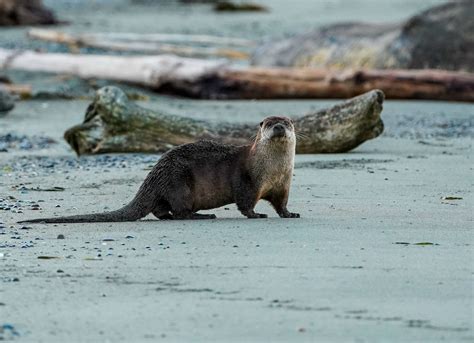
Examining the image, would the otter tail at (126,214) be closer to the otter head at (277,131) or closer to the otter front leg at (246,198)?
the otter front leg at (246,198)

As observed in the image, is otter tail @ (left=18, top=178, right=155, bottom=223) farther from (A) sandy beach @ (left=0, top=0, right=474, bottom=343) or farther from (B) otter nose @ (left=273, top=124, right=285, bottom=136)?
(B) otter nose @ (left=273, top=124, right=285, bottom=136)

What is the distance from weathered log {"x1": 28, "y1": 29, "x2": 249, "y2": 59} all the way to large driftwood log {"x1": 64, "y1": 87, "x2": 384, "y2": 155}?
31.2 feet

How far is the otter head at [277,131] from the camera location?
7.95 m

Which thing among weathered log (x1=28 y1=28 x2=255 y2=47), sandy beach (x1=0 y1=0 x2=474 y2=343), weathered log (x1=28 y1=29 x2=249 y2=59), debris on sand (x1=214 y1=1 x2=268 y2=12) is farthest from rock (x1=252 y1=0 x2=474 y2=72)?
debris on sand (x1=214 y1=1 x2=268 y2=12)

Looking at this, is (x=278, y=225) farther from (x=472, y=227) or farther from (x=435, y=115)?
(x=435, y=115)

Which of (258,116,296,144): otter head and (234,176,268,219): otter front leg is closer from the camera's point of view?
(258,116,296,144): otter head

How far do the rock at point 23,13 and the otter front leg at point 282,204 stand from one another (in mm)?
17818

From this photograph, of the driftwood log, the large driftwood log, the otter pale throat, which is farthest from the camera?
the driftwood log

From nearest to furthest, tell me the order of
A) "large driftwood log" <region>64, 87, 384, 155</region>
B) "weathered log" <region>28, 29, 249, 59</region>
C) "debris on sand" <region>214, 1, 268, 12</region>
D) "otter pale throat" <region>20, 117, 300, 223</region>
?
"otter pale throat" <region>20, 117, 300, 223</region> < "large driftwood log" <region>64, 87, 384, 155</region> < "weathered log" <region>28, 29, 249, 59</region> < "debris on sand" <region>214, 1, 268, 12</region>

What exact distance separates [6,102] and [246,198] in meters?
7.78

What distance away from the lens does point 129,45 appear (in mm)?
22375

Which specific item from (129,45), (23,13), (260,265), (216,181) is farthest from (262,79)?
(260,265)

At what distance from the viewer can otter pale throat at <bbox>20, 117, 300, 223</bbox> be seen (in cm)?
811

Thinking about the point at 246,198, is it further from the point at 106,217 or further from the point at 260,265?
the point at 260,265
